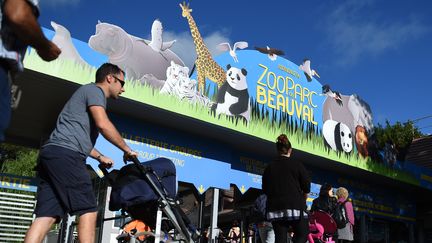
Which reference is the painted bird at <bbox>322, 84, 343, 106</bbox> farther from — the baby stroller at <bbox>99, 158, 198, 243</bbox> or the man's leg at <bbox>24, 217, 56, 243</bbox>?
the man's leg at <bbox>24, 217, 56, 243</bbox>

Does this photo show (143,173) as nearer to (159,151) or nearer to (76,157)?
(76,157)

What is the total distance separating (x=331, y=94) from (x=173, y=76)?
5.15 m

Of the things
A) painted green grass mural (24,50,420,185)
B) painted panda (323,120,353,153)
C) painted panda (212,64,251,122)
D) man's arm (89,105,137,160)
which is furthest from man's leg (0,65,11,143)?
painted panda (323,120,353,153)

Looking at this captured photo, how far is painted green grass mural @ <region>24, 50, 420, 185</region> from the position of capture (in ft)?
22.9

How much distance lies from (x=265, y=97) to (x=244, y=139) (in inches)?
41.9

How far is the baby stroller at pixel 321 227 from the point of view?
676cm

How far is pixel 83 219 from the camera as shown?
3215 millimetres

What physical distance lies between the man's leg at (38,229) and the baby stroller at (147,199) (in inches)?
35.6

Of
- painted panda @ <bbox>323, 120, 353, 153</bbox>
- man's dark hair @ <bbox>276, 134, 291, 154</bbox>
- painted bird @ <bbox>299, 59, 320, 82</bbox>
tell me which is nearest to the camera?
man's dark hair @ <bbox>276, 134, 291, 154</bbox>

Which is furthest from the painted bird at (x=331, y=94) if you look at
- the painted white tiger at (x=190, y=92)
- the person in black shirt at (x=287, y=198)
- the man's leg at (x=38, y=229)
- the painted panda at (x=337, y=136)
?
the man's leg at (x=38, y=229)

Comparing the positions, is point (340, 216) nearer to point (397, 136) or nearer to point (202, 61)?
point (202, 61)

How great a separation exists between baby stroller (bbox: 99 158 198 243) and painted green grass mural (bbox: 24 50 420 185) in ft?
10.9

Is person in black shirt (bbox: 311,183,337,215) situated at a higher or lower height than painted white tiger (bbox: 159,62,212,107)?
lower

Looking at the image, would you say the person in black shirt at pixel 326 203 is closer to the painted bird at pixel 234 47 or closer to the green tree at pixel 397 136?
the painted bird at pixel 234 47
